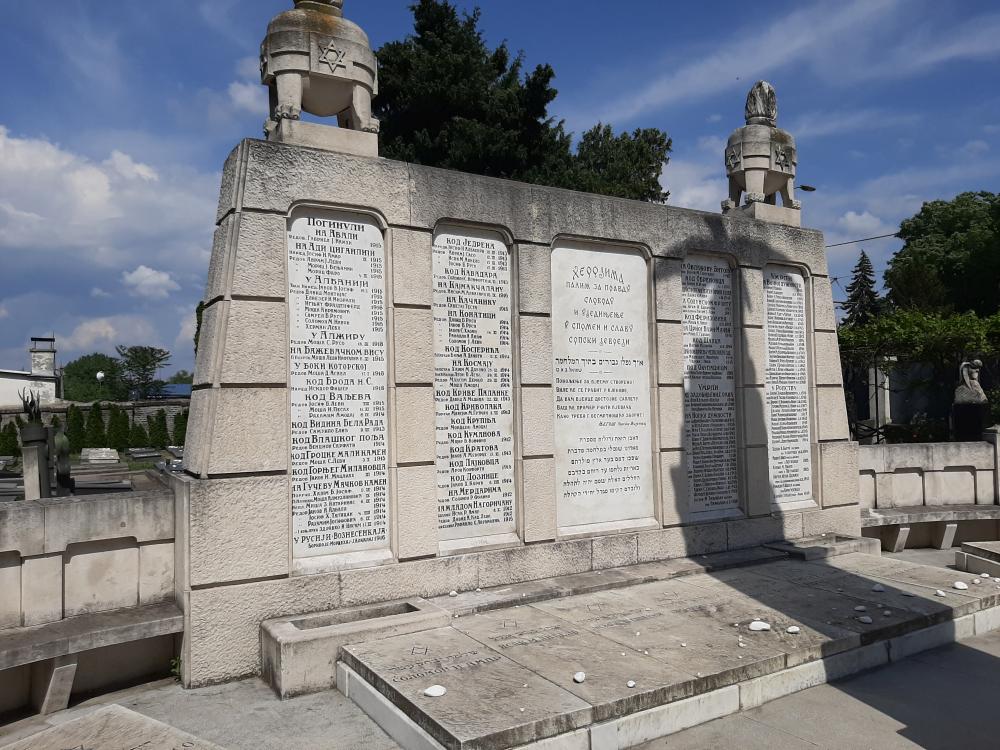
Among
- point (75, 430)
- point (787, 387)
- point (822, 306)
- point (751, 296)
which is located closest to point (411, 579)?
point (751, 296)

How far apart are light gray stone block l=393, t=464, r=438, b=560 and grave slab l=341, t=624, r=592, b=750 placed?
0.99 meters

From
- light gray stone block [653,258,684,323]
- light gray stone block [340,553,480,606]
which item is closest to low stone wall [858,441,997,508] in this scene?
light gray stone block [653,258,684,323]

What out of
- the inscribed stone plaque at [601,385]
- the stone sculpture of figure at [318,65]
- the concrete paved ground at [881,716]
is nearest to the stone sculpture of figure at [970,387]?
the inscribed stone plaque at [601,385]

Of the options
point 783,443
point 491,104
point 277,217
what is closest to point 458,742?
point 277,217

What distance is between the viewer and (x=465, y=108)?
21641mm

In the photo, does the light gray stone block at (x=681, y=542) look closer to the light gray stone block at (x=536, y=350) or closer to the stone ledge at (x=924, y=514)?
the light gray stone block at (x=536, y=350)

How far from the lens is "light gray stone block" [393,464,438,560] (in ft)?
21.0

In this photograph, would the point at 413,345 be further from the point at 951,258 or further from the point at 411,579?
the point at 951,258

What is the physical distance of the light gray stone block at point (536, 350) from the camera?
7.17 meters

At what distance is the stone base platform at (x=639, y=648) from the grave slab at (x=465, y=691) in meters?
0.01

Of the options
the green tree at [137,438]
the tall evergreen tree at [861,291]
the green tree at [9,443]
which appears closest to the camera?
the green tree at [9,443]

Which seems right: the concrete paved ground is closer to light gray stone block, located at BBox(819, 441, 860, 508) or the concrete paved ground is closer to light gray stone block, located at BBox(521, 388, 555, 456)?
light gray stone block, located at BBox(521, 388, 555, 456)

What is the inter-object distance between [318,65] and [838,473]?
25.7 feet

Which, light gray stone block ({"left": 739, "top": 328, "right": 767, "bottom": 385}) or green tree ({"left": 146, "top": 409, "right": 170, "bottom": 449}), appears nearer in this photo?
light gray stone block ({"left": 739, "top": 328, "right": 767, "bottom": 385})
